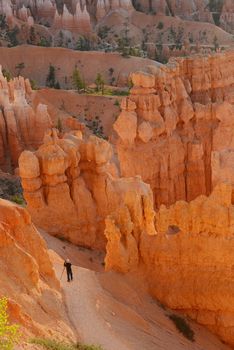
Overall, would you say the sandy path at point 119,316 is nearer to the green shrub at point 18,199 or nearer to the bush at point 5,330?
the bush at point 5,330

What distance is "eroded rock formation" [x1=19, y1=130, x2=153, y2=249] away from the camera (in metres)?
16.9

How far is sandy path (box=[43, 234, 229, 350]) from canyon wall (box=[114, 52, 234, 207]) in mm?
8892

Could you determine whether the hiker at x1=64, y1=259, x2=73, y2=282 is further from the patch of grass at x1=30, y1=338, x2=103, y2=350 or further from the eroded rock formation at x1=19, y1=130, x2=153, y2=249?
the eroded rock formation at x1=19, y1=130, x2=153, y2=249

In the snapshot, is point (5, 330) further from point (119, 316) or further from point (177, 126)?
point (177, 126)

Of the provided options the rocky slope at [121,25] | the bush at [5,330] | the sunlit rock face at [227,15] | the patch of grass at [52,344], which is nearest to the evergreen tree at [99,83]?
the rocky slope at [121,25]

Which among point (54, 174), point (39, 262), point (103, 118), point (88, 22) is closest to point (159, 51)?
point (88, 22)

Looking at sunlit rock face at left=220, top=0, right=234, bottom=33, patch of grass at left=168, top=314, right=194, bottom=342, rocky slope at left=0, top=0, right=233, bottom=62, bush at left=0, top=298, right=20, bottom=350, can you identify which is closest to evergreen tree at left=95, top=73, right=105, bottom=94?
rocky slope at left=0, top=0, right=233, bottom=62

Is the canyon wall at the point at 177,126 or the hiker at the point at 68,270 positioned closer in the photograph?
the hiker at the point at 68,270

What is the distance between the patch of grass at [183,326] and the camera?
13406 mm

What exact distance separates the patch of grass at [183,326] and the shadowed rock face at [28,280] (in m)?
3.07

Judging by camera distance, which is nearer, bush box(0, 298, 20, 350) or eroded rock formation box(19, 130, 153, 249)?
bush box(0, 298, 20, 350)

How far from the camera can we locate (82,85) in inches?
1961

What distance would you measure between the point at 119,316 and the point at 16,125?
84.6 feet

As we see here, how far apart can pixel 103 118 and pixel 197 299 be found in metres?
34.2
